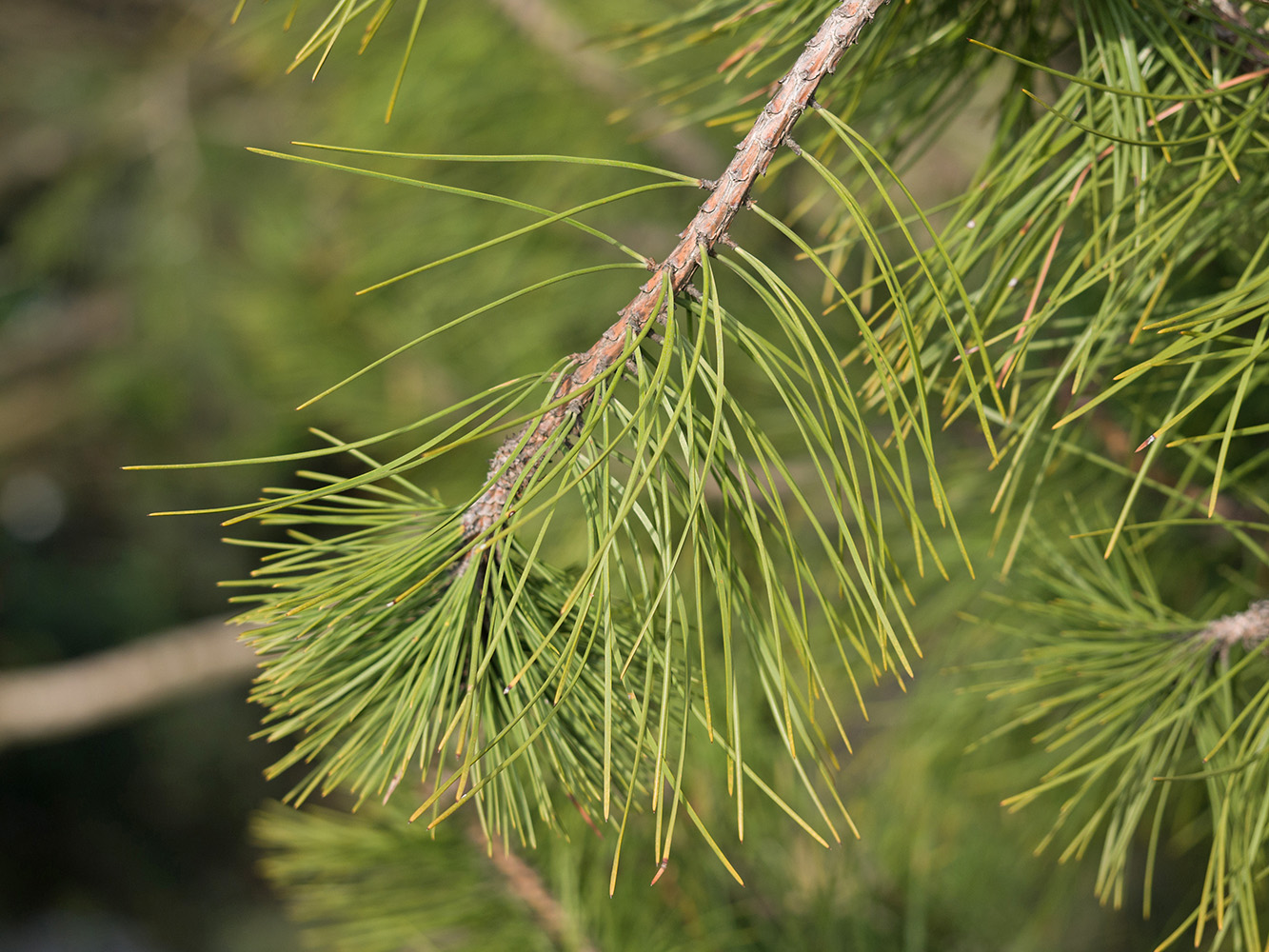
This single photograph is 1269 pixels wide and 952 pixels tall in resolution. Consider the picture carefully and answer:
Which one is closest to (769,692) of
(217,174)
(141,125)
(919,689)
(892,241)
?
(919,689)

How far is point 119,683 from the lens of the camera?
1144mm

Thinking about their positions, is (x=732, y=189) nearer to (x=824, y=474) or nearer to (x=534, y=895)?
(x=824, y=474)

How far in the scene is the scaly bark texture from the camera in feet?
0.69

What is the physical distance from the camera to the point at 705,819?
0.53m

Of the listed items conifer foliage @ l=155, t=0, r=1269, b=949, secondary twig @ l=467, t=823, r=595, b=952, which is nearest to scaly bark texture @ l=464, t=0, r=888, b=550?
conifer foliage @ l=155, t=0, r=1269, b=949

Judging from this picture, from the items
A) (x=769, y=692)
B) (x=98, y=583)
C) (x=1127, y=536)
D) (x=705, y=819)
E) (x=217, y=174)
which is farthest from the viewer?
(x=98, y=583)

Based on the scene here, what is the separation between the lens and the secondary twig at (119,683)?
1.13m

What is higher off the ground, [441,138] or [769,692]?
[441,138]

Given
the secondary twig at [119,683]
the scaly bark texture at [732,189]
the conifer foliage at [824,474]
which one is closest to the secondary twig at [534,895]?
the conifer foliage at [824,474]

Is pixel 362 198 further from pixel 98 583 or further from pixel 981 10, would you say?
pixel 98 583

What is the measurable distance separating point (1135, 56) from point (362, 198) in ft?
2.50

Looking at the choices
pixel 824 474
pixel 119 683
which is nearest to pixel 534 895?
pixel 824 474

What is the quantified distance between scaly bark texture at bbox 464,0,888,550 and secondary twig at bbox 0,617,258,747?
3.52 feet

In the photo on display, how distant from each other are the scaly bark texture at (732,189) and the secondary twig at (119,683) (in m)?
1.07
